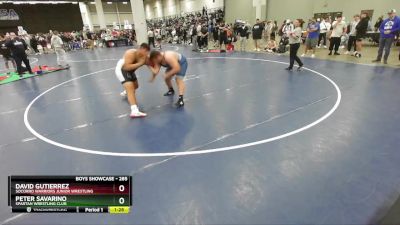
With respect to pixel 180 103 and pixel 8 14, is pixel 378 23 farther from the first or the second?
pixel 8 14

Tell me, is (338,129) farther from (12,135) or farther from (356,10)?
(356,10)

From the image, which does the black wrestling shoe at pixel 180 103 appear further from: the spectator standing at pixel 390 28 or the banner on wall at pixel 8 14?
the banner on wall at pixel 8 14

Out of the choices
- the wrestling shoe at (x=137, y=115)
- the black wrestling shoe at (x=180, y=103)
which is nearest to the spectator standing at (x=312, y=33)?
the black wrestling shoe at (x=180, y=103)

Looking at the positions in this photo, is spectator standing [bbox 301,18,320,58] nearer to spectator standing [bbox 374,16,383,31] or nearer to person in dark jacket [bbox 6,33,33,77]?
spectator standing [bbox 374,16,383,31]

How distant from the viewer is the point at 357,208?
248 cm

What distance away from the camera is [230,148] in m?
3.69

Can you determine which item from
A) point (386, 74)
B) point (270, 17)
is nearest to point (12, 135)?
point (386, 74)

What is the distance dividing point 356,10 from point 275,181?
56.4ft

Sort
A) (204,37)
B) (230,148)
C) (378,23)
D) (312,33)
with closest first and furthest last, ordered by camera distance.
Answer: (230,148), (312,33), (378,23), (204,37)
